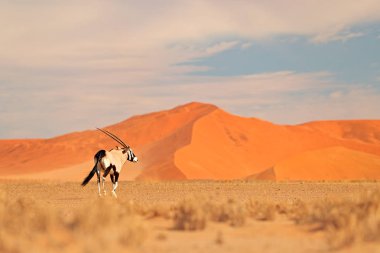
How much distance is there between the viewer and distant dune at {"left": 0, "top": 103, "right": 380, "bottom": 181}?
194 ft

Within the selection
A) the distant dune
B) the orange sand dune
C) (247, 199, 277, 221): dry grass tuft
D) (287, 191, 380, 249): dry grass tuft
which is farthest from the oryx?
the orange sand dune

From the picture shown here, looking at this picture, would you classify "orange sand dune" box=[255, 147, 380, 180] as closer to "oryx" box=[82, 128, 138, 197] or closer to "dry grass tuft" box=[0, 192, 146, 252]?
"oryx" box=[82, 128, 138, 197]

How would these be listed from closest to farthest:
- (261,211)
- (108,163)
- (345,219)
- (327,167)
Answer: (345,219), (261,211), (108,163), (327,167)

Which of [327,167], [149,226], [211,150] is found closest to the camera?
[149,226]

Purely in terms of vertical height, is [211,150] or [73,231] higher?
[211,150]

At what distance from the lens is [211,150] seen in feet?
224

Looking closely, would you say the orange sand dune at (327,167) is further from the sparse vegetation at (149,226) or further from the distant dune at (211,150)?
the sparse vegetation at (149,226)

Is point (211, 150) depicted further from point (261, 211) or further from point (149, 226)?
point (149, 226)

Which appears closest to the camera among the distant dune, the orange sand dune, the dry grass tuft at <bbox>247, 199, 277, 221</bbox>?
the dry grass tuft at <bbox>247, 199, 277, 221</bbox>

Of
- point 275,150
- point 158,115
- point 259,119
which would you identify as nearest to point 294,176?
point 275,150

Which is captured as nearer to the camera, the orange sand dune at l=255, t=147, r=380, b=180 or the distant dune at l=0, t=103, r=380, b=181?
the orange sand dune at l=255, t=147, r=380, b=180

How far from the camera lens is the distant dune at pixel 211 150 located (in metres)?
59.0

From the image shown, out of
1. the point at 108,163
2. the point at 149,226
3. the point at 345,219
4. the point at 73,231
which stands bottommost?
the point at 345,219

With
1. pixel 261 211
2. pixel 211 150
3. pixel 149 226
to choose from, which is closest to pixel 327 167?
pixel 211 150
